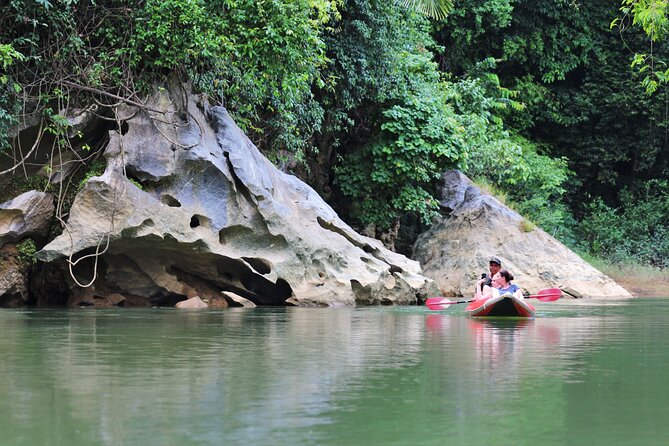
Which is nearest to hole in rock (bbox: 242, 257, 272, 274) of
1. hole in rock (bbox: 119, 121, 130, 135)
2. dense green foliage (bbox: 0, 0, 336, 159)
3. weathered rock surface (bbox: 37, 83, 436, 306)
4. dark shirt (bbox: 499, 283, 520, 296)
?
weathered rock surface (bbox: 37, 83, 436, 306)

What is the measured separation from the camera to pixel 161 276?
1652 centimetres

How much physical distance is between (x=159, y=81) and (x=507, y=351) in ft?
34.8

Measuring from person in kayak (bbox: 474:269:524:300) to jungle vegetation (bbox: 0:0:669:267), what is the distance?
4005mm

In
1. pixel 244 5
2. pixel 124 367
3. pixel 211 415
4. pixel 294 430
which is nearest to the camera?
pixel 294 430

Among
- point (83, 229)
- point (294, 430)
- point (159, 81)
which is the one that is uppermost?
point (159, 81)

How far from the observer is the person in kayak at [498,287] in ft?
44.2

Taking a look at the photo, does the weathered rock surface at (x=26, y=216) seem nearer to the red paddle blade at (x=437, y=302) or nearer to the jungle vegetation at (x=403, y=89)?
the jungle vegetation at (x=403, y=89)

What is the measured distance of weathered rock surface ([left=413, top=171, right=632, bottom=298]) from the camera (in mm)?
22656

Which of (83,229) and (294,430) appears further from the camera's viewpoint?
(83,229)

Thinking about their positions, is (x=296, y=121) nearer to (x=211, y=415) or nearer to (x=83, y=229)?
(x=83, y=229)

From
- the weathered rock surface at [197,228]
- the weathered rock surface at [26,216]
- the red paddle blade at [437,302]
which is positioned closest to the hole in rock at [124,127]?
the weathered rock surface at [197,228]

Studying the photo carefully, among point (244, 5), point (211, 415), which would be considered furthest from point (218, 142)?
point (211, 415)

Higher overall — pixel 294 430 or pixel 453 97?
pixel 453 97

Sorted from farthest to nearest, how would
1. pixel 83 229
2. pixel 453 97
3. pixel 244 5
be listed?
pixel 453 97 < pixel 244 5 < pixel 83 229
